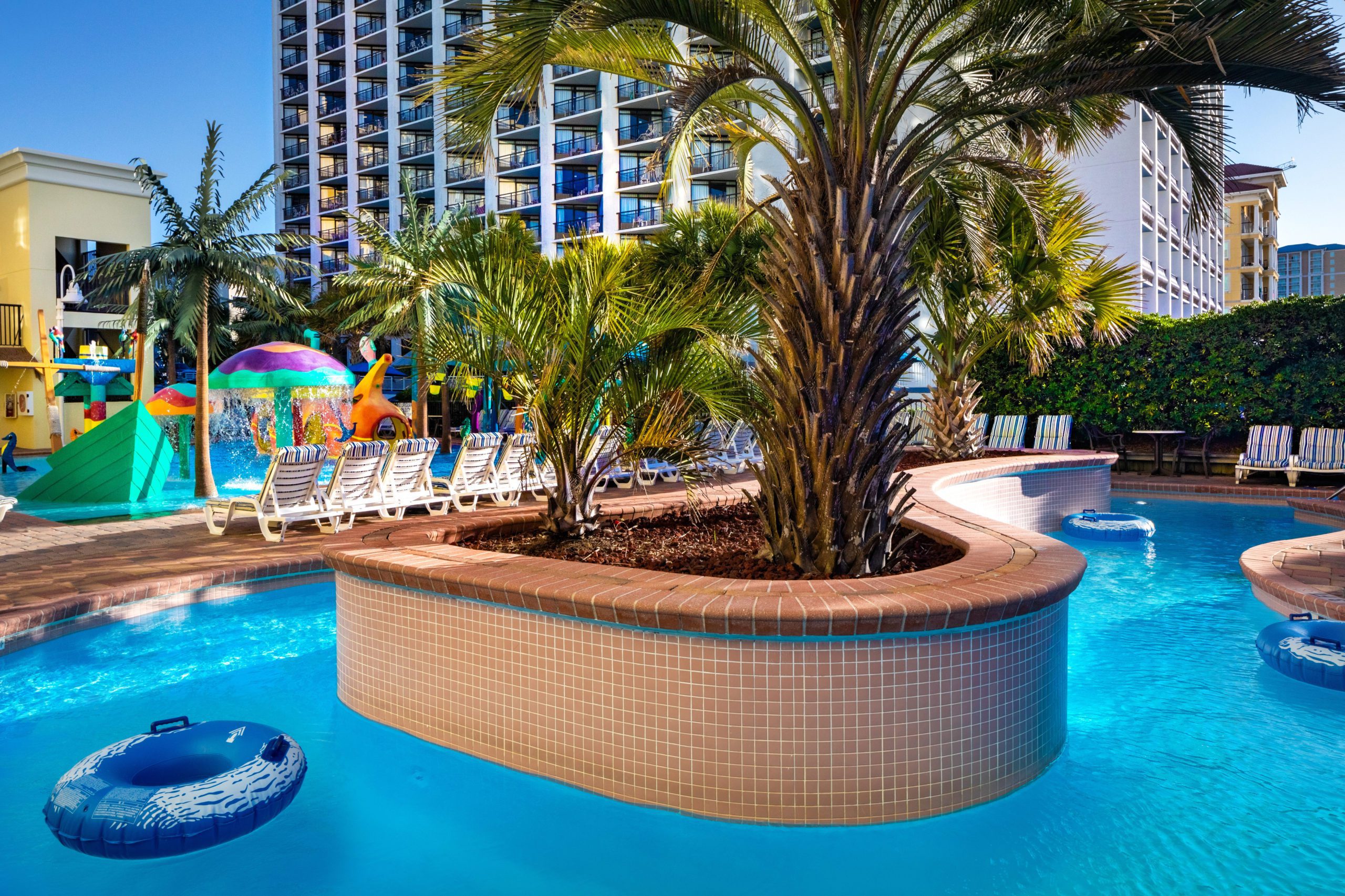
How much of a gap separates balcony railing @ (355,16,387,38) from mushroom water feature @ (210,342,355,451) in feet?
138

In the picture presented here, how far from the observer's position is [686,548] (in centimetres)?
565

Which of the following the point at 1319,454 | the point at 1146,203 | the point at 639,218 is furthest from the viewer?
the point at 639,218

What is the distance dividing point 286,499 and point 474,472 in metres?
2.64

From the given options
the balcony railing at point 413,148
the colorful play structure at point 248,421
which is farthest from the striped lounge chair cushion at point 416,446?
the balcony railing at point 413,148

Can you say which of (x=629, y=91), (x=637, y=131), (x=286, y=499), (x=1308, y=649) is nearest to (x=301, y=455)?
(x=286, y=499)

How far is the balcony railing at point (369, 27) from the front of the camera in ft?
170

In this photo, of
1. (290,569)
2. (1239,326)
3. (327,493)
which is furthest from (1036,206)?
(1239,326)

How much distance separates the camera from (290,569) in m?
7.84

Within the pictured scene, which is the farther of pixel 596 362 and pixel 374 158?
pixel 374 158

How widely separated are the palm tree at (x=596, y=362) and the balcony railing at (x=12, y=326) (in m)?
30.3

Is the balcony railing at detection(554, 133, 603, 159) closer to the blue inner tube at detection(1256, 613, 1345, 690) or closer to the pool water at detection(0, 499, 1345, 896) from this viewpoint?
the pool water at detection(0, 499, 1345, 896)

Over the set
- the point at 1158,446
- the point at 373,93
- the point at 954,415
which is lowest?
the point at 1158,446

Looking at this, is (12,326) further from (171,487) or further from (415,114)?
(415,114)

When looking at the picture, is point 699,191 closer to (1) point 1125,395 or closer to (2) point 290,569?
(1) point 1125,395
